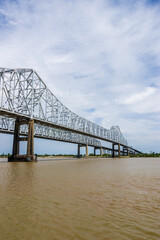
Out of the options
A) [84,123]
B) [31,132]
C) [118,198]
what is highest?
[84,123]

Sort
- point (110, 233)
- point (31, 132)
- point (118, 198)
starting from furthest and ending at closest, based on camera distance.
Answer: point (31, 132) < point (118, 198) < point (110, 233)

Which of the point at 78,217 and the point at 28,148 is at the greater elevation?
the point at 28,148

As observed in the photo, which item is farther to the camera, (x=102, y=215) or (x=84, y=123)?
(x=84, y=123)

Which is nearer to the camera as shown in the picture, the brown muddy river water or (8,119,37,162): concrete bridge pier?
the brown muddy river water

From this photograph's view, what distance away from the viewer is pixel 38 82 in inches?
2068

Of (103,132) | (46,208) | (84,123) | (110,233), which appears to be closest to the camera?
(110,233)

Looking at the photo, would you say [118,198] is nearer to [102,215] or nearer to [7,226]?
[102,215]

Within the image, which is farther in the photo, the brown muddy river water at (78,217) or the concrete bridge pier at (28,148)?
the concrete bridge pier at (28,148)

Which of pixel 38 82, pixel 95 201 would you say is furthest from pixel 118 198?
pixel 38 82

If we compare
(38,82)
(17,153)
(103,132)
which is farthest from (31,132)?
(103,132)

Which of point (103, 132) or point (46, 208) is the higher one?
point (103, 132)

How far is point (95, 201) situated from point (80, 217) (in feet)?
5.81

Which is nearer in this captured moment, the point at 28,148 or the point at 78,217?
the point at 78,217

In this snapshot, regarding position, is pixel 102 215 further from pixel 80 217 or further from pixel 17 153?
pixel 17 153
